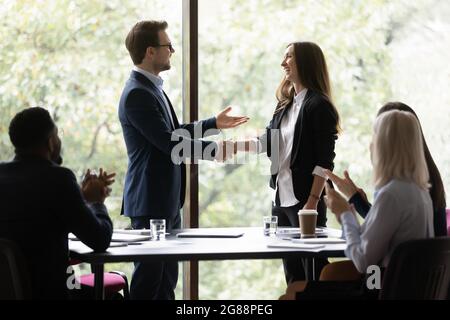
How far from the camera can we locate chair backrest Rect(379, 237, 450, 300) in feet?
8.15

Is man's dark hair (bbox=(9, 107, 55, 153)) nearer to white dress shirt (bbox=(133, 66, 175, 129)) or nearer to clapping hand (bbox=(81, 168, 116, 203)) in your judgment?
clapping hand (bbox=(81, 168, 116, 203))

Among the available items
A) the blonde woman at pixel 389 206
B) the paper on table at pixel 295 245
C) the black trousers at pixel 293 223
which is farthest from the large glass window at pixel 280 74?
the blonde woman at pixel 389 206

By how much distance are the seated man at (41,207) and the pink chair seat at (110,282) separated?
80 centimetres

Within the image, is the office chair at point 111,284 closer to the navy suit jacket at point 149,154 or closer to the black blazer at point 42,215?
the navy suit jacket at point 149,154

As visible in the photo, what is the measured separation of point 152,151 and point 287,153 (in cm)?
69

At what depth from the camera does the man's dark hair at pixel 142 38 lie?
394 cm

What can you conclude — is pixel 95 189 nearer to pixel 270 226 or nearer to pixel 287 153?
pixel 270 226

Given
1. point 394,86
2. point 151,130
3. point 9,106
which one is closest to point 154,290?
point 151,130

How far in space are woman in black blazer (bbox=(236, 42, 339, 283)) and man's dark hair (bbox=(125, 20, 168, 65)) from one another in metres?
0.66

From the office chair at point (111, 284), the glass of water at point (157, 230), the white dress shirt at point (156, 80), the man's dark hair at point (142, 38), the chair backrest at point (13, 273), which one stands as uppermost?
the man's dark hair at point (142, 38)

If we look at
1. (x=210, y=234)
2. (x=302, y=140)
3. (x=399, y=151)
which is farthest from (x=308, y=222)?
A: (x=302, y=140)

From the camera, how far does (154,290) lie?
11.6 ft

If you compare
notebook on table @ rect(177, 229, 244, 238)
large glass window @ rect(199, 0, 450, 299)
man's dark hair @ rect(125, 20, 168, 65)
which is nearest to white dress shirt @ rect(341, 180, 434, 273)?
notebook on table @ rect(177, 229, 244, 238)

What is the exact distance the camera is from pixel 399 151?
2707 millimetres
